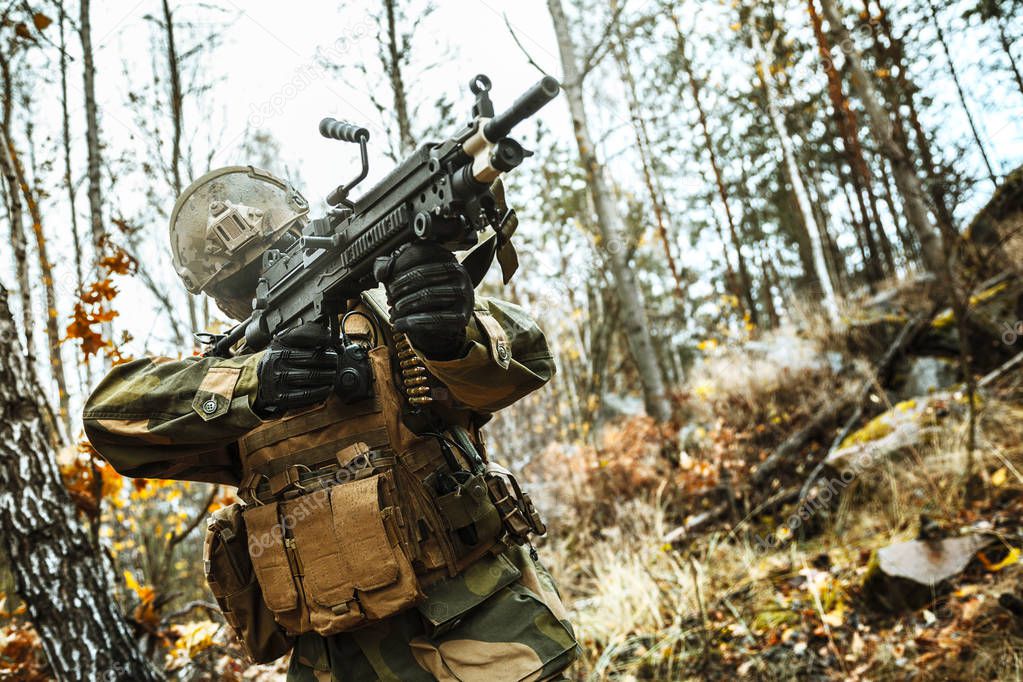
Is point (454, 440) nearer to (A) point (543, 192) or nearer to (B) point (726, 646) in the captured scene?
(B) point (726, 646)

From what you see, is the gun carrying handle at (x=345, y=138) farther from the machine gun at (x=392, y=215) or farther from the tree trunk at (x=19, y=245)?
the tree trunk at (x=19, y=245)

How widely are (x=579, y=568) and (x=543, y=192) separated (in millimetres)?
9721

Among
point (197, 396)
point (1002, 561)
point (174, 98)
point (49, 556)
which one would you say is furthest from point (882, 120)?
point (49, 556)

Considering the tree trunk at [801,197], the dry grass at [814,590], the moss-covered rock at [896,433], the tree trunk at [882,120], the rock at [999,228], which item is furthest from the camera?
the tree trunk at [801,197]

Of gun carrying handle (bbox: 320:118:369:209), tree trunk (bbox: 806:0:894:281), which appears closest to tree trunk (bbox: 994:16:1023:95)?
tree trunk (bbox: 806:0:894:281)

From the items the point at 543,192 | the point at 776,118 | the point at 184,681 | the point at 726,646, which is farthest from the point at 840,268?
the point at 184,681

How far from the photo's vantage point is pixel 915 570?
3809mm

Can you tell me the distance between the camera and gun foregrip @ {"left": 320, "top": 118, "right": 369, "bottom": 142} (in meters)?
2.00

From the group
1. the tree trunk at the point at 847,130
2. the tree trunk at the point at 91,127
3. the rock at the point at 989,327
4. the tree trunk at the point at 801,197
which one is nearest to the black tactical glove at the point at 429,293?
the tree trunk at the point at 847,130

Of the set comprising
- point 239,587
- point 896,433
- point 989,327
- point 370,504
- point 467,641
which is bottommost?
point 896,433

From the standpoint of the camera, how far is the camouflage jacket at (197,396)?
2.04 meters

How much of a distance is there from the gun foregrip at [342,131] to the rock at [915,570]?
362cm

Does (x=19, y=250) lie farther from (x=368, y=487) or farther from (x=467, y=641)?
(x=467, y=641)

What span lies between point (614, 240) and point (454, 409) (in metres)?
6.74
